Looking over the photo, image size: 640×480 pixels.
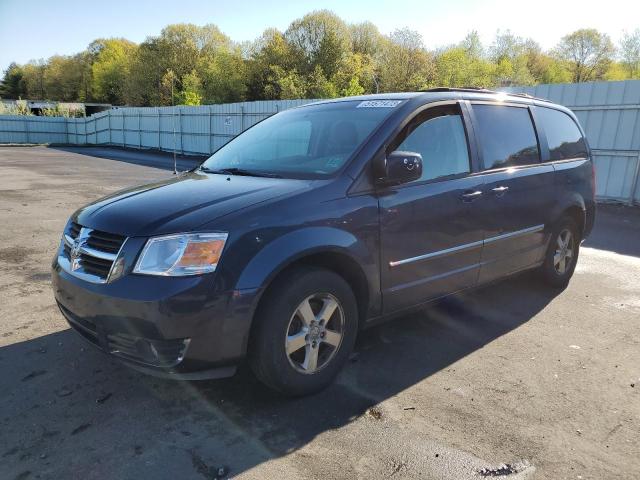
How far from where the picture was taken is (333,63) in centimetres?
5588

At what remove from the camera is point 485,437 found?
9.11ft

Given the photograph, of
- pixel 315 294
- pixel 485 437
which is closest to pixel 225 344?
pixel 315 294

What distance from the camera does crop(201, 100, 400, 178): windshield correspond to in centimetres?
348

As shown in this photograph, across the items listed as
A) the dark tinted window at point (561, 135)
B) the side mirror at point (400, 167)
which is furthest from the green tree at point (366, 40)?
the side mirror at point (400, 167)

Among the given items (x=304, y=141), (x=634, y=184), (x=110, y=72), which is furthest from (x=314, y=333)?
(x=110, y=72)

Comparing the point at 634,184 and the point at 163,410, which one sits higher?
the point at 634,184

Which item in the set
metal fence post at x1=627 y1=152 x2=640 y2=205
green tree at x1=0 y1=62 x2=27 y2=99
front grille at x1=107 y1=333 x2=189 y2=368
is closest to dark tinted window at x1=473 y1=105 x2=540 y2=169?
front grille at x1=107 y1=333 x2=189 y2=368

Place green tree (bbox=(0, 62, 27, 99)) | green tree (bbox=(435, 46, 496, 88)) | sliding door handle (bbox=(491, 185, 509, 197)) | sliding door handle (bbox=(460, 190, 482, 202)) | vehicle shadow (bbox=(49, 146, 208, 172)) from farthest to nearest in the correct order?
1. green tree (bbox=(0, 62, 27, 99))
2. green tree (bbox=(435, 46, 496, 88))
3. vehicle shadow (bbox=(49, 146, 208, 172))
4. sliding door handle (bbox=(491, 185, 509, 197))
5. sliding door handle (bbox=(460, 190, 482, 202))

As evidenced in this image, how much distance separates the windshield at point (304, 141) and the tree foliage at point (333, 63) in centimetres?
4159

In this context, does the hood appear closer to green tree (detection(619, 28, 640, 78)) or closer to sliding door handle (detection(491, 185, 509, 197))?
sliding door handle (detection(491, 185, 509, 197))

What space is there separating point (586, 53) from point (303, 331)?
7182 cm

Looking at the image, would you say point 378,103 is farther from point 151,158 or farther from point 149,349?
point 151,158

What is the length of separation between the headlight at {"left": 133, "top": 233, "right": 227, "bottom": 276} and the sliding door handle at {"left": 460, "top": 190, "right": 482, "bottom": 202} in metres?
1.95

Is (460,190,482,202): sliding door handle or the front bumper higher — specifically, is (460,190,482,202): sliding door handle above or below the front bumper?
above
